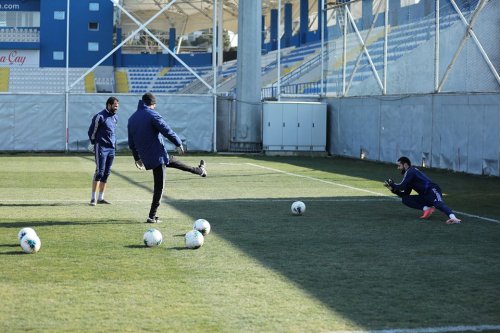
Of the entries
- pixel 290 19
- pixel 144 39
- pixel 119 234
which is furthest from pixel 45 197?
pixel 144 39

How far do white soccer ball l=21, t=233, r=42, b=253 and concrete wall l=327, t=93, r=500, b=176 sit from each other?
17.0 meters

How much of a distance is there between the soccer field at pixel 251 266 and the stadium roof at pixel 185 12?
46215 millimetres

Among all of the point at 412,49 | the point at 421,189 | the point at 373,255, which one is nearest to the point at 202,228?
the point at 373,255

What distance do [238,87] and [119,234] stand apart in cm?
2607

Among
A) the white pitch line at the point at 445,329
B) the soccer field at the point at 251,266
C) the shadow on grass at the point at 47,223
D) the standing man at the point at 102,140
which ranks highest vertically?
the standing man at the point at 102,140

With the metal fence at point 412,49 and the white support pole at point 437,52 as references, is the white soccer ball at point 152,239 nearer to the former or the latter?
the metal fence at point 412,49

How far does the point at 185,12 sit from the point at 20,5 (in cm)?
1209

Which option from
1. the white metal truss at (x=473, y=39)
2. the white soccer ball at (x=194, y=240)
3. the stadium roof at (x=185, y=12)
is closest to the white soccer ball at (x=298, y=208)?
the white soccer ball at (x=194, y=240)

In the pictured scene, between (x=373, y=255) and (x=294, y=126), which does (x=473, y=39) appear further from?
(x=373, y=255)

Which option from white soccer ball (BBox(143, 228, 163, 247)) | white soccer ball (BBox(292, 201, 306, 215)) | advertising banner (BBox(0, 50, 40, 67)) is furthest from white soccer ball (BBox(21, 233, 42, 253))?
advertising banner (BBox(0, 50, 40, 67))

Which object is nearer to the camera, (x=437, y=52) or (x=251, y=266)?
(x=251, y=266)

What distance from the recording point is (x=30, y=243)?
10125 mm

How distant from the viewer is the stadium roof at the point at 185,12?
64250 millimetres

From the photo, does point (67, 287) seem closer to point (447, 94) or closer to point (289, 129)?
point (447, 94)
